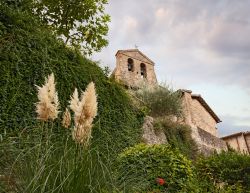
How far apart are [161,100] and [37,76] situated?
9356mm

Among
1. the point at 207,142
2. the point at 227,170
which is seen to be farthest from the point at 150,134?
the point at 207,142

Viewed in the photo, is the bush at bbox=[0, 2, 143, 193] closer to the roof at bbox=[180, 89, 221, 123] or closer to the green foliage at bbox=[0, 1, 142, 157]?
the green foliage at bbox=[0, 1, 142, 157]

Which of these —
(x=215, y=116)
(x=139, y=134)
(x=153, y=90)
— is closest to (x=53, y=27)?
(x=139, y=134)

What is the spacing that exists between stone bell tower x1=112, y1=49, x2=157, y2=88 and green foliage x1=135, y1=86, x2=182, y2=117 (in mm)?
6021

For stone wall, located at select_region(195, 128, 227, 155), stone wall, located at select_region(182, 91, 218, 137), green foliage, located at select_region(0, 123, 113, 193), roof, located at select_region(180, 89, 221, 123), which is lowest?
green foliage, located at select_region(0, 123, 113, 193)

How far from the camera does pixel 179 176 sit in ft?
21.8

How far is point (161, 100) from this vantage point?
16516 mm

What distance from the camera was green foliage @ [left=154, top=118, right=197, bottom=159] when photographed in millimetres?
13555

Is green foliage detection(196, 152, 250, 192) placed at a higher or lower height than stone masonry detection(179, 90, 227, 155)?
lower

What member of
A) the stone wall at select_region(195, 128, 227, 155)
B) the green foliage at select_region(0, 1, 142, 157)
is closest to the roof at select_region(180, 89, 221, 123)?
the stone wall at select_region(195, 128, 227, 155)

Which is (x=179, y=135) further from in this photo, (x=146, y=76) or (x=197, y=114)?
(x=146, y=76)

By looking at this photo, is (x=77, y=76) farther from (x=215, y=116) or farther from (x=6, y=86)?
(x=215, y=116)

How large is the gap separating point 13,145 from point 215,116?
Answer: 25436 mm

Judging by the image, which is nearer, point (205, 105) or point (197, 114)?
point (197, 114)
